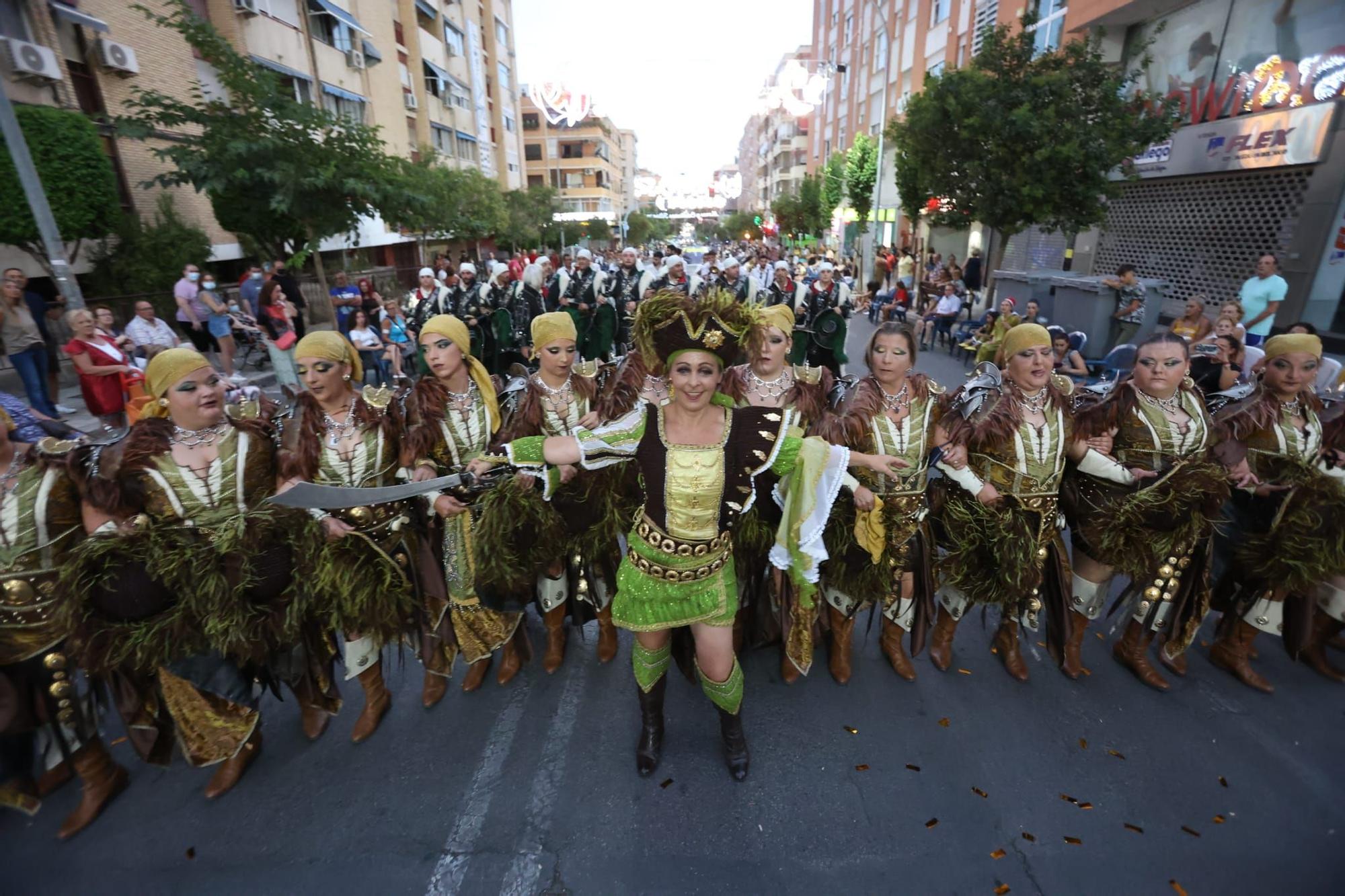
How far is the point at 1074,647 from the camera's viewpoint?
153 inches

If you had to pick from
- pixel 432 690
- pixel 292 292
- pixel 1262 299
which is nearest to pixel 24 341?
pixel 292 292

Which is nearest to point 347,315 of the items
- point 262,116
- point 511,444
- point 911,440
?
point 262,116

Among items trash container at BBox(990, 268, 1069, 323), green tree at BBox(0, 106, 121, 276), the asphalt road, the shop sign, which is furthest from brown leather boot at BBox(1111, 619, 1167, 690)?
green tree at BBox(0, 106, 121, 276)

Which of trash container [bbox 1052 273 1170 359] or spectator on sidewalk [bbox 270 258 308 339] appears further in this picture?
spectator on sidewalk [bbox 270 258 308 339]

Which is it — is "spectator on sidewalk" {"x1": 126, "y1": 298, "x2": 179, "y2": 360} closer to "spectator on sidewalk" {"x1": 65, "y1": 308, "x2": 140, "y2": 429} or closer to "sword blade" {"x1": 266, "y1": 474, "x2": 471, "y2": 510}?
"spectator on sidewalk" {"x1": 65, "y1": 308, "x2": 140, "y2": 429}

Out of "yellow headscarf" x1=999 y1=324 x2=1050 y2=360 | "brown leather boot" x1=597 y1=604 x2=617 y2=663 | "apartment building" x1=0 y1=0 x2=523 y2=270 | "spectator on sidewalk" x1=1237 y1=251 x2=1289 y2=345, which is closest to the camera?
"yellow headscarf" x1=999 y1=324 x2=1050 y2=360

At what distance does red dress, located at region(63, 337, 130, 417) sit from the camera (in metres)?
7.14

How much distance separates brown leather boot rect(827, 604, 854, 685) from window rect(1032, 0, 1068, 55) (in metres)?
19.6

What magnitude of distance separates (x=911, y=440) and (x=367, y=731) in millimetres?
3368

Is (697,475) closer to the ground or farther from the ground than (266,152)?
closer to the ground

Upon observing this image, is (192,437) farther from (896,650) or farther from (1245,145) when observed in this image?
(1245,145)

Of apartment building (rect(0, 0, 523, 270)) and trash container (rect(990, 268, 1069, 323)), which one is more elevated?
apartment building (rect(0, 0, 523, 270))

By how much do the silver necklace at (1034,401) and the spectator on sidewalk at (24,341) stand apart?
10539 mm

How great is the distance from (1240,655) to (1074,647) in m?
0.99
